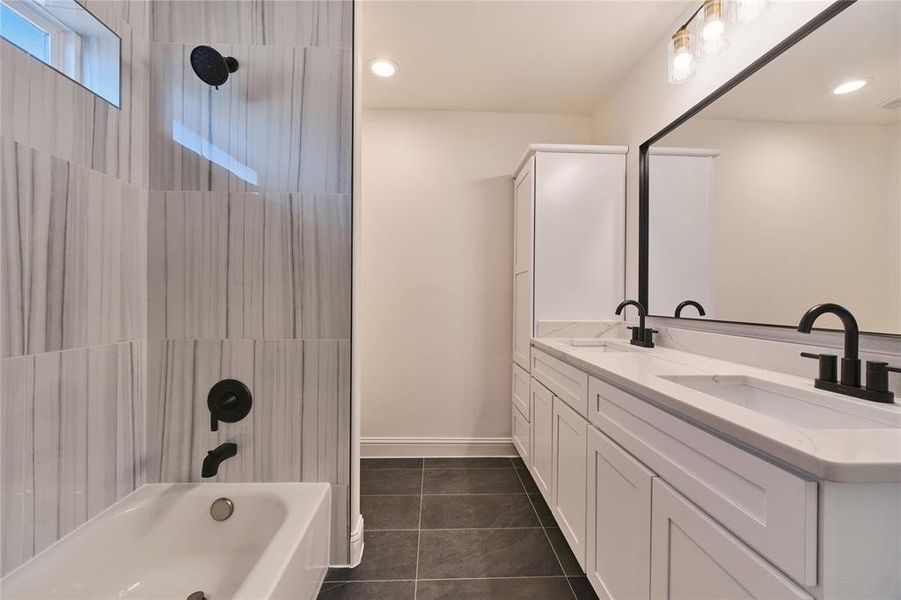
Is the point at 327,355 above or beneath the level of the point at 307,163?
beneath

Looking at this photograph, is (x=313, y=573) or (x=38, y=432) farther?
(x=313, y=573)

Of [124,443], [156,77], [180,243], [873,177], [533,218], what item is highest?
[156,77]

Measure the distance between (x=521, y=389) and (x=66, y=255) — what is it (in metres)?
2.20

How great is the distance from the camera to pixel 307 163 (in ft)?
4.59

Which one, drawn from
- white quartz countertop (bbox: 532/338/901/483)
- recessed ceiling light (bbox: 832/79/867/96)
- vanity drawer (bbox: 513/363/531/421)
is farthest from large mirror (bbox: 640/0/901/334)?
vanity drawer (bbox: 513/363/531/421)

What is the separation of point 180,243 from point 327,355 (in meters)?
0.69

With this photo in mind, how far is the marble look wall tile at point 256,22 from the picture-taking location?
1.38m

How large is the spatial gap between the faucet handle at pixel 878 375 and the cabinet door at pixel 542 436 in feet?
3.49

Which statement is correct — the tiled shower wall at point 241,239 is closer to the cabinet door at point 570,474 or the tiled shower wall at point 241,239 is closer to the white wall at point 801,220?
the cabinet door at point 570,474

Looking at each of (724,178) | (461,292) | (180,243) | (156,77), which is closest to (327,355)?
(180,243)

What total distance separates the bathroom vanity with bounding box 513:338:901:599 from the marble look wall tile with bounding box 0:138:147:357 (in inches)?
63.6

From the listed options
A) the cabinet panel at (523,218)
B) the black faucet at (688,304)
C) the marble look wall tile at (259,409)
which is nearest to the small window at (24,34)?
the marble look wall tile at (259,409)

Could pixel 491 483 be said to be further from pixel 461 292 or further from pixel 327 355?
pixel 327 355

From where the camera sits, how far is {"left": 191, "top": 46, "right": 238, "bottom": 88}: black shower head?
3.95 feet
